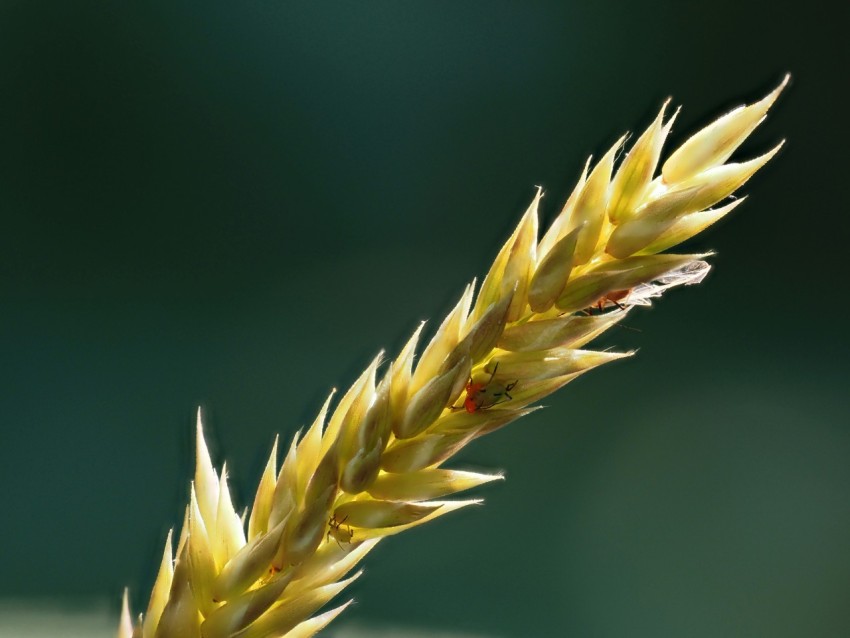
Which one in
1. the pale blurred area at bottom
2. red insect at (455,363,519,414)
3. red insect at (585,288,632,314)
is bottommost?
red insect at (455,363,519,414)

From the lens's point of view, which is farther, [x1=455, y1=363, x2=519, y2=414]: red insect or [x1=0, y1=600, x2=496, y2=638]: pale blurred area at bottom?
[x1=0, y1=600, x2=496, y2=638]: pale blurred area at bottom

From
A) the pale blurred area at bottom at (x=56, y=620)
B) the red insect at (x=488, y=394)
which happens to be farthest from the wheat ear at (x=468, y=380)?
the pale blurred area at bottom at (x=56, y=620)

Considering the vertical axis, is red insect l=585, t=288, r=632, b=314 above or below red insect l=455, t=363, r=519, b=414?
above

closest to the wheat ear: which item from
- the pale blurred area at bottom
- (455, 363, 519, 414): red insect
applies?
(455, 363, 519, 414): red insect

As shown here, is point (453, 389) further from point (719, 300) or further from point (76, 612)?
point (719, 300)

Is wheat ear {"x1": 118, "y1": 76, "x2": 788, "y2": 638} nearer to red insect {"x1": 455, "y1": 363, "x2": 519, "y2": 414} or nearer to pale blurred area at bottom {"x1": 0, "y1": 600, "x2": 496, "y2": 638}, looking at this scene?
red insect {"x1": 455, "y1": 363, "x2": 519, "y2": 414}

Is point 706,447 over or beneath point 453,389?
over

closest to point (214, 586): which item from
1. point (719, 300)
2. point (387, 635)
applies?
point (387, 635)
